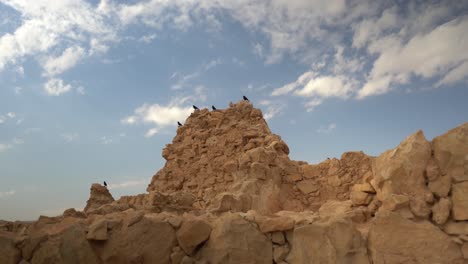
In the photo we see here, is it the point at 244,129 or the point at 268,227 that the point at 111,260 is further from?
the point at 244,129

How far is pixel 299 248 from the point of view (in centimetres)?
369

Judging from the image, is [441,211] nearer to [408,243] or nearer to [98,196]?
[408,243]

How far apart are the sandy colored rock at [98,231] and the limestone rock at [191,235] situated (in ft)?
2.77

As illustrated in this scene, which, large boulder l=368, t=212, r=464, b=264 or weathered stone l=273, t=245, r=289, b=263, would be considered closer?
large boulder l=368, t=212, r=464, b=264

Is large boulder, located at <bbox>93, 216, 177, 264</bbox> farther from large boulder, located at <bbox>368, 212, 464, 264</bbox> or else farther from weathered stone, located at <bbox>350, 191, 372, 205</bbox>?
weathered stone, located at <bbox>350, 191, 372, 205</bbox>

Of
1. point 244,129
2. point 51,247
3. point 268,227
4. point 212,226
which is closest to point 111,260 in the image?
point 51,247

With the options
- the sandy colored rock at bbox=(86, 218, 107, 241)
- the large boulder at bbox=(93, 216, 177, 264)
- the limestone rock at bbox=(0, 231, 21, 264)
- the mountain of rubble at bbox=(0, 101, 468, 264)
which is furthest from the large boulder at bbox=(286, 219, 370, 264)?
the limestone rock at bbox=(0, 231, 21, 264)

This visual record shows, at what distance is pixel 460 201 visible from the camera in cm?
360

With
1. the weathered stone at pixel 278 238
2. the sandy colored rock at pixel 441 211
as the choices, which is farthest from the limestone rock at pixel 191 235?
the sandy colored rock at pixel 441 211

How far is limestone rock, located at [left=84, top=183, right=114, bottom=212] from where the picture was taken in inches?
348

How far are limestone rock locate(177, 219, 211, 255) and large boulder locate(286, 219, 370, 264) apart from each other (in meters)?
1.03

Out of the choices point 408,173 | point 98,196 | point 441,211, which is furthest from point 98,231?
point 98,196

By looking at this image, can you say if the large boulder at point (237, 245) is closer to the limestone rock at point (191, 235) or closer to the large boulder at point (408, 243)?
the limestone rock at point (191, 235)

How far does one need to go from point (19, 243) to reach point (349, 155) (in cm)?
632
